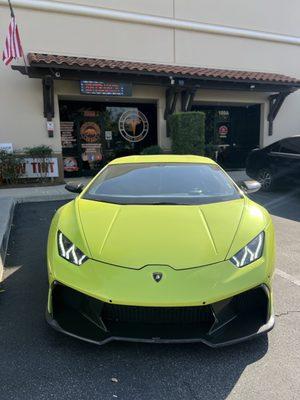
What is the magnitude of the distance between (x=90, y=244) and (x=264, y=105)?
1347 cm

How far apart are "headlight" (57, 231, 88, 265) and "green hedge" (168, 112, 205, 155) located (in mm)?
8900

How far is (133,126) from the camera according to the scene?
13.3 m

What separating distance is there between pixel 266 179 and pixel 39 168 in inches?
263

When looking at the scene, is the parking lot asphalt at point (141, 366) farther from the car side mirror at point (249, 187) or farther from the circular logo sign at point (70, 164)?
the circular logo sign at point (70, 164)

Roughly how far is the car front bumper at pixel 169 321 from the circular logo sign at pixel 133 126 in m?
11.1

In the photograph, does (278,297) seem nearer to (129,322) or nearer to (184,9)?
(129,322)

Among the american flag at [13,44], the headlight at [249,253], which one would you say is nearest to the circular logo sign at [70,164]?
the american flag at [13,44]

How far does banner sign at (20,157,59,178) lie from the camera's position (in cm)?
1056

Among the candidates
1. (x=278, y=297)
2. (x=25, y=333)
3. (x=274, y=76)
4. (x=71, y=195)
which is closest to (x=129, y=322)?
(x=25, y=333)

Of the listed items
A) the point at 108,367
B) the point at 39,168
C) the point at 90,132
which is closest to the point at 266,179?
the point at 90,132

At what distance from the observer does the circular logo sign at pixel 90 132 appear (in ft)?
41.7

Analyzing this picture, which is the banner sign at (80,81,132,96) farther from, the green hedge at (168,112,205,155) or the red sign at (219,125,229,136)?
Answer: the red sign at (219,125,229,136)

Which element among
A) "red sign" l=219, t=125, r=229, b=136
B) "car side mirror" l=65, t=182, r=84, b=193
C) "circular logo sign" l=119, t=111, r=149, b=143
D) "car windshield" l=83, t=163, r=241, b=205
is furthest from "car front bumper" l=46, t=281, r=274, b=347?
"red sign" l=219, t=125, r=229, b=136

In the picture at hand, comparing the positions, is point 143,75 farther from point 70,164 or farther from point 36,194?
point 36,194
